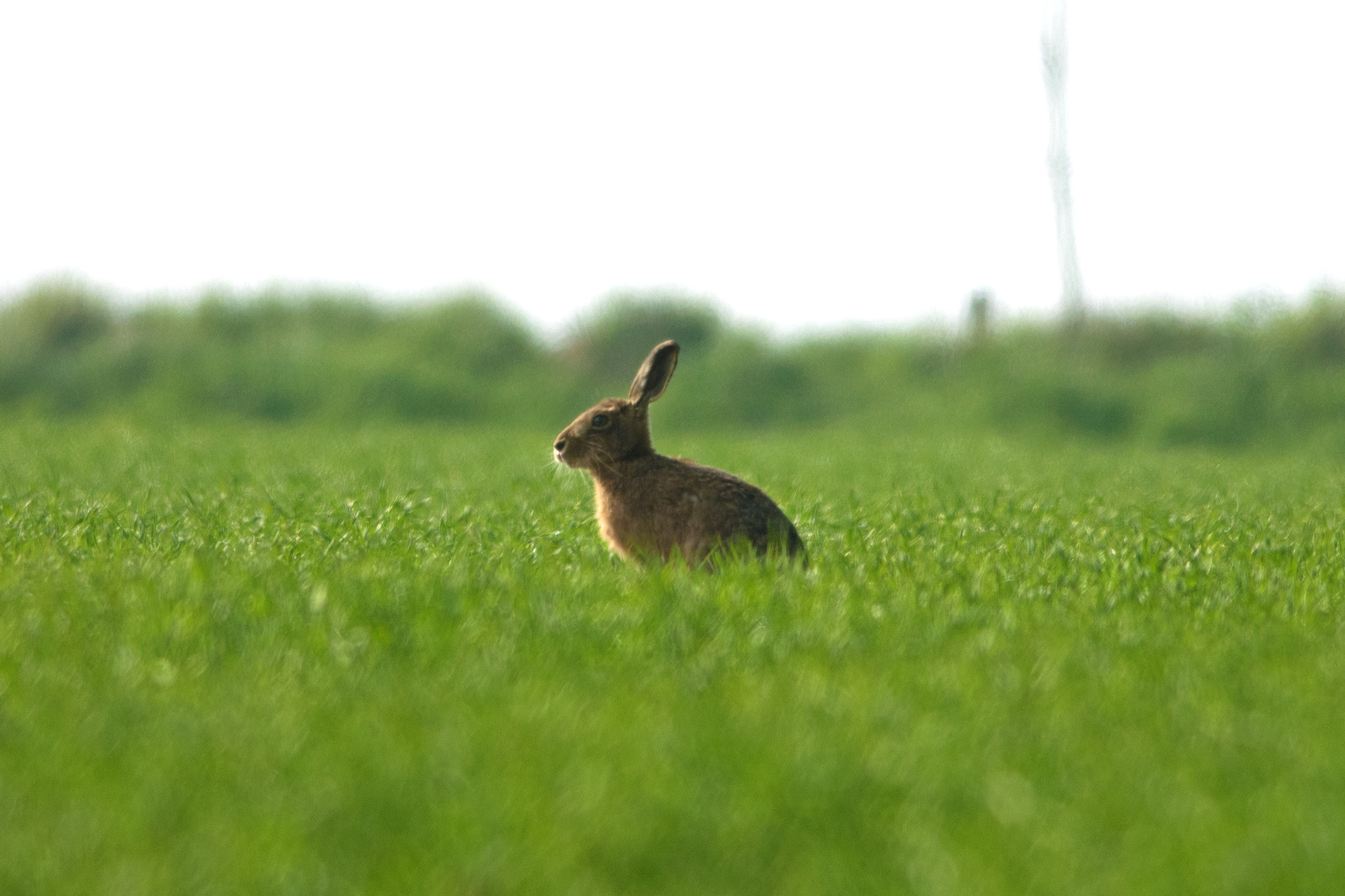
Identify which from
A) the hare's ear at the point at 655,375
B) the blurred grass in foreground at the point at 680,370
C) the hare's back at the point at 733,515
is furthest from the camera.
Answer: the blurred grass in foreground at the point at 680,370

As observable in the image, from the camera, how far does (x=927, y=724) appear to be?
393 centimetres

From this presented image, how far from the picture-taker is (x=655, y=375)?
6.77 m

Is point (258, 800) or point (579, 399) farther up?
point (579, 399)

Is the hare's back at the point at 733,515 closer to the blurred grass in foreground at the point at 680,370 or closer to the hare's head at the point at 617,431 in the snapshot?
the hare's head at the point at 617,431

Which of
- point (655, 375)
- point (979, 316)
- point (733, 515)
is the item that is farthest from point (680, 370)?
point (733, 515)

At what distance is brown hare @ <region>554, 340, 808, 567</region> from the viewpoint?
625 centimetres

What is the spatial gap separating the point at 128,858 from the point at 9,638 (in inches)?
84.5

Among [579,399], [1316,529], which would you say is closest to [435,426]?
[579,399]

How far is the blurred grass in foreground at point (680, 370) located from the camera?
23.2m

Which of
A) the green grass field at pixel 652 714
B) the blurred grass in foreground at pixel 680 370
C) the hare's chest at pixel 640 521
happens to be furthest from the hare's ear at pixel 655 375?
the blurred grass in foreground at pixel 680 370

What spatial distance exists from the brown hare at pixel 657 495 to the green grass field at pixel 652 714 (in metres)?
0.24

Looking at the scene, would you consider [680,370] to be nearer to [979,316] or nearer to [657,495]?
[979,316]

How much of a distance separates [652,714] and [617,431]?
9.36 feet

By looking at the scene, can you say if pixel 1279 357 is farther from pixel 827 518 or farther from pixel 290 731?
pixel 290 731
